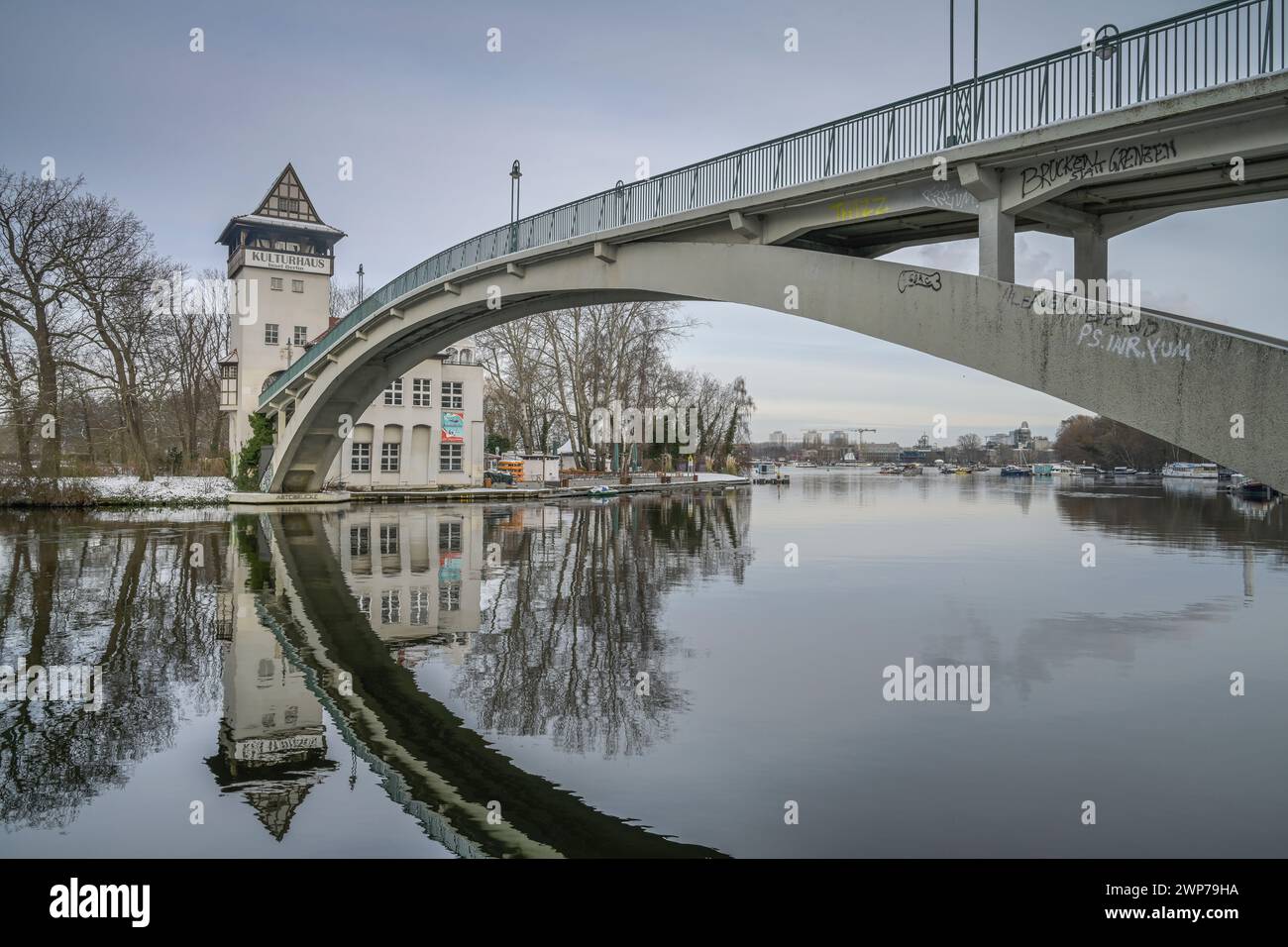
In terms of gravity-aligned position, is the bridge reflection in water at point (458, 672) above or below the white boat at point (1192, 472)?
below

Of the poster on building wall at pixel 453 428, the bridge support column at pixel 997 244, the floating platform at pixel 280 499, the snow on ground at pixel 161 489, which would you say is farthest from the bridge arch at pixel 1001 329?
the poster on building wall at pixel 453 428

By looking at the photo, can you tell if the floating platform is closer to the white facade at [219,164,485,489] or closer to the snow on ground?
the snow on ground

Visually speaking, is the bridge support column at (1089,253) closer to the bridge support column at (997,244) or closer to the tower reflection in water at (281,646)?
the bridge support column at (997,244)

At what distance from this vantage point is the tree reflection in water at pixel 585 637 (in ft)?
27.3

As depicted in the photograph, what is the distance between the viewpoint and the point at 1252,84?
8758mm

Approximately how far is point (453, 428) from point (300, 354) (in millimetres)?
8199

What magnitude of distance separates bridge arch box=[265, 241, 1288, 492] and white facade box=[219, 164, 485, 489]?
23.9 meters

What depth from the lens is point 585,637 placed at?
39.0 feet

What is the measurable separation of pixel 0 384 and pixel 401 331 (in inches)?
726

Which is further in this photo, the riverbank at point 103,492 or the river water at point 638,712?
the riverbank at point 103,492

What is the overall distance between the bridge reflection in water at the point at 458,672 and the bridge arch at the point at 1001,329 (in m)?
5.02

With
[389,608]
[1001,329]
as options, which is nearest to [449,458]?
[389,608]

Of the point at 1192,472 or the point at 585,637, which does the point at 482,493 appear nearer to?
the point at 585,637

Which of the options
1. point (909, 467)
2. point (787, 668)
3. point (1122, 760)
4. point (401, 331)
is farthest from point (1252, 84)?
point (909, 467)
